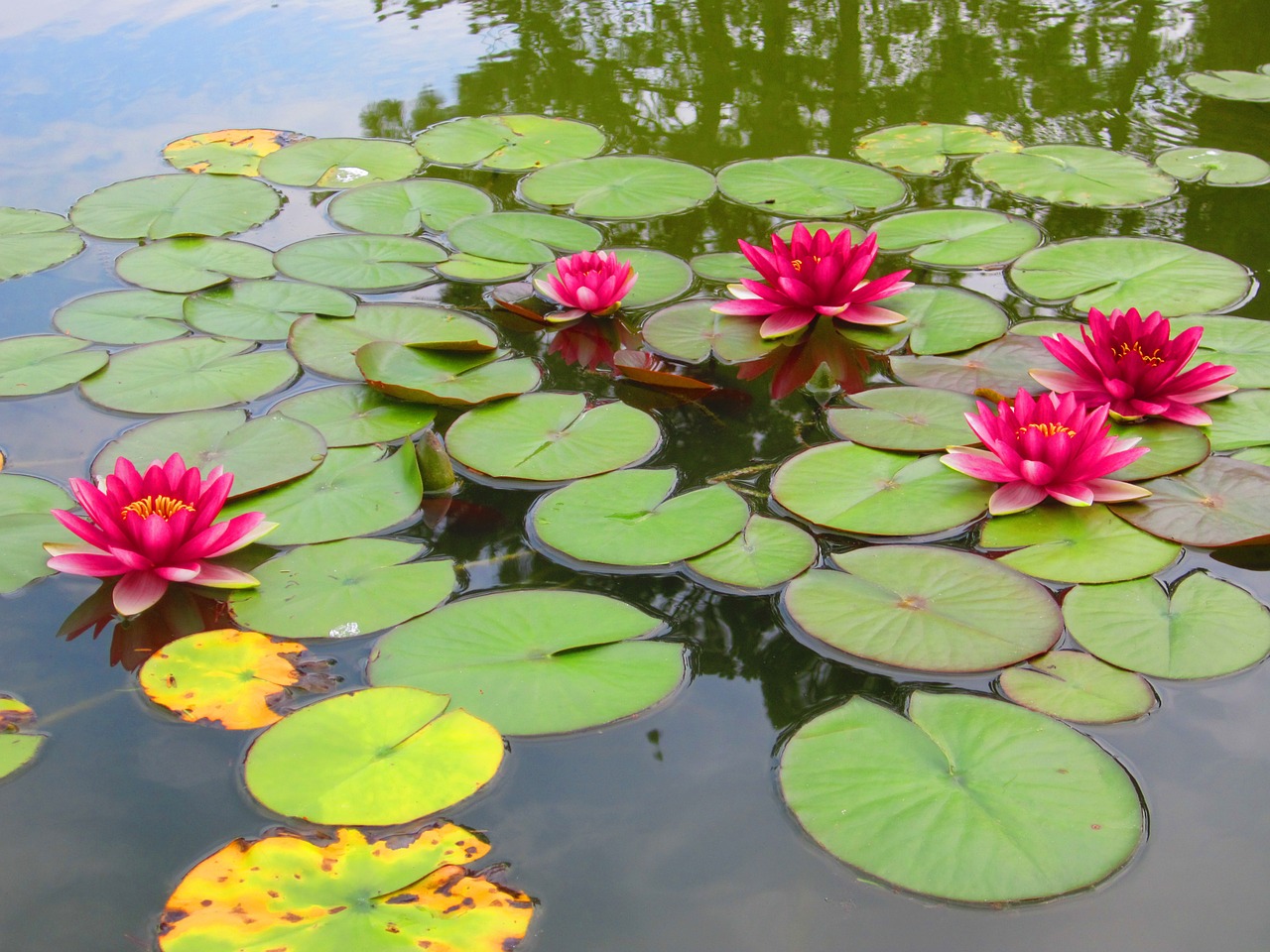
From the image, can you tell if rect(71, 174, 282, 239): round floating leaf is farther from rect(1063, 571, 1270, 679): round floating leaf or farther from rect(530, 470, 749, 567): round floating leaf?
rect(1063, 571, 1270, 679): round floating leaf

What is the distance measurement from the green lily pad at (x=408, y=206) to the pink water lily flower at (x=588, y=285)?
87 centimetres

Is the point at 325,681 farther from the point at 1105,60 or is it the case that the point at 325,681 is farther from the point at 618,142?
the point at 1105,60

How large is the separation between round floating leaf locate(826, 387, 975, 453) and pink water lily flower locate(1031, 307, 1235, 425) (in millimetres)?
301

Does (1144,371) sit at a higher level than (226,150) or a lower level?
lower

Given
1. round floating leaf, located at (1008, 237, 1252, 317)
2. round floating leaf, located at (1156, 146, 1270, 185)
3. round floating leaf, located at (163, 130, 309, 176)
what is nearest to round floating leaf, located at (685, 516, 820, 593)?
round floating leaf, located at (1008, 237, 1252, 317)

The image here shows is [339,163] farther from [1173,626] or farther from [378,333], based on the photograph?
[1173,626]

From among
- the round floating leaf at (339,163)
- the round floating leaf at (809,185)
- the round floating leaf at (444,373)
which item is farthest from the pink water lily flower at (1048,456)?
the round floating leaf at (339,163)

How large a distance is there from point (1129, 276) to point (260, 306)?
2.87 m

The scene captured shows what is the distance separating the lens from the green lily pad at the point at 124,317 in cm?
316

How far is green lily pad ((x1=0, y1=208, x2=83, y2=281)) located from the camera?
3.61 m

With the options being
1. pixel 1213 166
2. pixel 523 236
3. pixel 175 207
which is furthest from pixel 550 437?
pixel 1213 166

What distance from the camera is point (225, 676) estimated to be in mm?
1957

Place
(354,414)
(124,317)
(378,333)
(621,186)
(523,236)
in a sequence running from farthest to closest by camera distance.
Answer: (621,186)
(523,236)
(124,317)
(378,333)
(354,414)

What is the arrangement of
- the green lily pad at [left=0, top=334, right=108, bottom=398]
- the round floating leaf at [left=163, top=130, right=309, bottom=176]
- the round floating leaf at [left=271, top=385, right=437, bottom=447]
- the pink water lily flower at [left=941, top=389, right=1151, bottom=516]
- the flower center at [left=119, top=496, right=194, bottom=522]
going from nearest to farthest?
1. the flower center at [left=119, top=496, right=194, bottom=522]
2. the pink water lily flower at [left=941, top=389, right=1151, bottom=516]
3. the round floating leaf at [left=271, top=385, right=437, bottom=447]
4. the green lily pad at [left=0, top=334, right=108, bottom=398]
5. the round floating leaf at [left=163, top=130, right=309, bottom=176]
